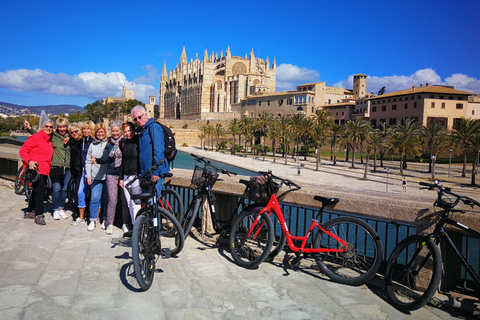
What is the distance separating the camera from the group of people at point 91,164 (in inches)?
240

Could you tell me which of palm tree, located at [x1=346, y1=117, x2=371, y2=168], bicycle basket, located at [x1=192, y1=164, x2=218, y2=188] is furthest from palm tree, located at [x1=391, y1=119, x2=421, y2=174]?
bicycle basket, located at [x1=192, y1=164, x2=218, y2=188]

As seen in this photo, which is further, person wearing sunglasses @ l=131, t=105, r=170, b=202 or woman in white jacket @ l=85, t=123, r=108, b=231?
woman in white jacket @ l=85, t=123, r=108, b=231

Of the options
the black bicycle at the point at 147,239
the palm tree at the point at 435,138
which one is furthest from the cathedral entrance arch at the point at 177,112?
the black bicycle at the point at 147,239

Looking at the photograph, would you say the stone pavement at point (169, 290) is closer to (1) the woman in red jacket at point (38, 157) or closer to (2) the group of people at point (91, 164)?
(2) the group of people at point (91, 164)

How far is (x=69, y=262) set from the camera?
4867 mm

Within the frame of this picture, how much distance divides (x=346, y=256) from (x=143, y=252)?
247cm

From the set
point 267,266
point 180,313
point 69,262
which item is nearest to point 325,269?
point 267,266

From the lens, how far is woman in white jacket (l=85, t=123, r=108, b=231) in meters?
6.84

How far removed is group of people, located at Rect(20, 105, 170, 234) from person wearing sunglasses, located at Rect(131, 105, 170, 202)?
0.05ft

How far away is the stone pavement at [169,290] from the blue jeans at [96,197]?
1.19 meters

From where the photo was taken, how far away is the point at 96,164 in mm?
7016

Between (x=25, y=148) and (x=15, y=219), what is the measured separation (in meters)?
1.36

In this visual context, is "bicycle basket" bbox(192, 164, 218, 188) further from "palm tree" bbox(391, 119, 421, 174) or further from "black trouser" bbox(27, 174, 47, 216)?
"palm tree" bbox(391, 119, 421, 174)

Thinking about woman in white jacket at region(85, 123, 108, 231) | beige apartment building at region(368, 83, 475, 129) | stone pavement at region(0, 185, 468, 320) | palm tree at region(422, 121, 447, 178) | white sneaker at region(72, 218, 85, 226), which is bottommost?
stone pavement at region(0, 185, 468, 320)
